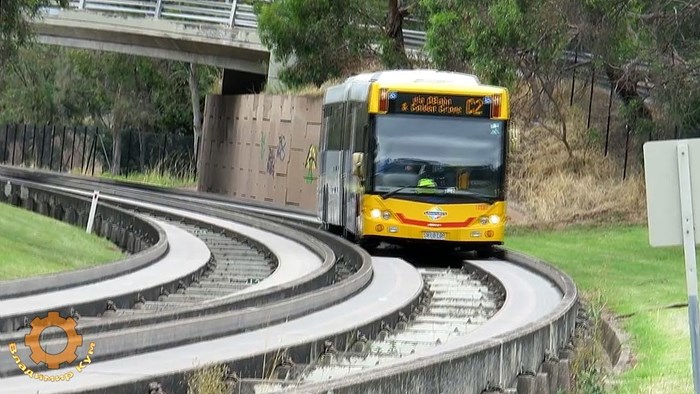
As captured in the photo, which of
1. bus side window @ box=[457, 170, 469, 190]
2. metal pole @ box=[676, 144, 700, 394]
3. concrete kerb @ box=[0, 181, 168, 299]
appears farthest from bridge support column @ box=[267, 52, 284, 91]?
metal pole @ box=[676, 144, 700, 394]

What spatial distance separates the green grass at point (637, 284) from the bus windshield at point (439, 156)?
233cm

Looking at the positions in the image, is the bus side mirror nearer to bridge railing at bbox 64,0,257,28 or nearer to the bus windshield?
the bus windshield

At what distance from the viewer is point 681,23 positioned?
29.5 metres

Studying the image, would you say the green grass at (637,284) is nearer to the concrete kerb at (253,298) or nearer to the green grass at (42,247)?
the concrete kerb at (253,298)

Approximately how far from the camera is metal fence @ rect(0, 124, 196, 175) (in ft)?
260

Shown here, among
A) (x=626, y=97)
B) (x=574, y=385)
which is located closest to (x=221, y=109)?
(x=626, y=97)

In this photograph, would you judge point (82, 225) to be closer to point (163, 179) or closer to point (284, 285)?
point (284, 285)

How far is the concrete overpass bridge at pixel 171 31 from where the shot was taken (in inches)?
2064

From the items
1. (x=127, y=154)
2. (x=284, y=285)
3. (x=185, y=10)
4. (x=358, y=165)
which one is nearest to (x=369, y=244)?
(x=358, y=165)

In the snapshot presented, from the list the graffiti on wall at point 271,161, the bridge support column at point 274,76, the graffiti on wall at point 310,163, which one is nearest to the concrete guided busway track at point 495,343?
the graffiti on wall at point 310,163

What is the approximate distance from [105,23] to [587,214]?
A: 73.5 ft

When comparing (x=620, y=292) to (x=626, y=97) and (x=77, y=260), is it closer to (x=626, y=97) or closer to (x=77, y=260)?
(x=77, y=260)

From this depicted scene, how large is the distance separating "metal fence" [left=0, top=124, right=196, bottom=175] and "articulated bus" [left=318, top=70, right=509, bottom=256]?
48668 millimetres

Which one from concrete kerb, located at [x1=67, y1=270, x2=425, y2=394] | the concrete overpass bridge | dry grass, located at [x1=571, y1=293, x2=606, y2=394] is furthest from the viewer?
the concrete overpass bridge
